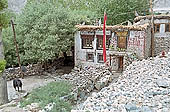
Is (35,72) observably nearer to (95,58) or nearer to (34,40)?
(34,40)

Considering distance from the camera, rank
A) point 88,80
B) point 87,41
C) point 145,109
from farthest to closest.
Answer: point 87,41, point 88,80, point 145,109

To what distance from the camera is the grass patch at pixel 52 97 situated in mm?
11102

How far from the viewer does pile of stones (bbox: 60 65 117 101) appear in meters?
15.3

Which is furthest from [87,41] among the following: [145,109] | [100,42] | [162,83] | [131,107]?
[145,109]

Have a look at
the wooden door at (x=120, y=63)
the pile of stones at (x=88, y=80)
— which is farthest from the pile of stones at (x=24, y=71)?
the wooden door at (x=120, y=63)

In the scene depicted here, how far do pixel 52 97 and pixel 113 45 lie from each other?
885 centimetres

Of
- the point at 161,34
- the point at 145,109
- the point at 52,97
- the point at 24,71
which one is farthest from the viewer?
the point at 161,34

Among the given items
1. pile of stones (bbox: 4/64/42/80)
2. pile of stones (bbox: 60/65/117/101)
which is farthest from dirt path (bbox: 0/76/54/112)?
pile of stones (bbox: 60/65/117/101)

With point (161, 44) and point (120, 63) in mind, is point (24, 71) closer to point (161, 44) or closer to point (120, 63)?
point (120, 63)

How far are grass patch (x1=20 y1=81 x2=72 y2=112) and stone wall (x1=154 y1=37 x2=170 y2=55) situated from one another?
37.1 feet

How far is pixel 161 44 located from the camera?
22.0 metres

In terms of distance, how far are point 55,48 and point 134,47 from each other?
6916mm

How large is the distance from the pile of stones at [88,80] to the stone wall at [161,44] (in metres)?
6.86

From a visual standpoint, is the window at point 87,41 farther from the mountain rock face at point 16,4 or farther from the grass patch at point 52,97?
the mountain rock face at point 16,4
